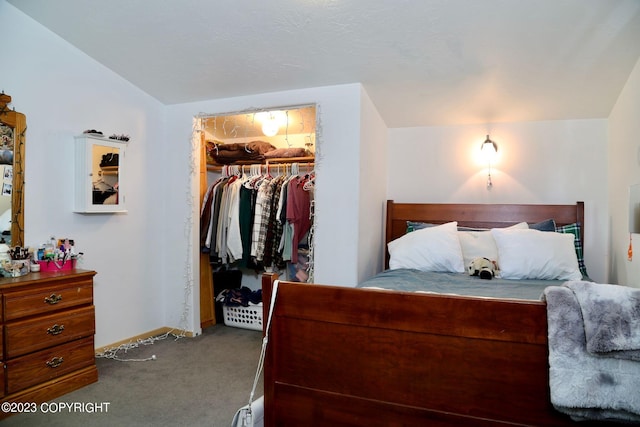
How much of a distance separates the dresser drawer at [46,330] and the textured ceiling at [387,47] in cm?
184

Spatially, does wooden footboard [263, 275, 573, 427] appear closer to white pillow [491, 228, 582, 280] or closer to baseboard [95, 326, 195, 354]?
white pillow [491, 228, 582, 280]

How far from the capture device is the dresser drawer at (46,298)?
6.63 feet

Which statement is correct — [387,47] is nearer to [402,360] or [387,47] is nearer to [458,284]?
[458,284]

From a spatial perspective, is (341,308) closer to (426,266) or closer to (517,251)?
(426,266)

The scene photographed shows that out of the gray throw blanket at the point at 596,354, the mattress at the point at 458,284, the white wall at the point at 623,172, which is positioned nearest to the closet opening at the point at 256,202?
the mattress at the point at 458,284

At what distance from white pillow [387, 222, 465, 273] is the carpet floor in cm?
132

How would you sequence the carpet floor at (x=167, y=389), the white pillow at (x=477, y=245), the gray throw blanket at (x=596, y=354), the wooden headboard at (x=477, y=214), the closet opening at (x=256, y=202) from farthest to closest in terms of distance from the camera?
the closet opening at (x=256, y=202)
the wooden headboard at (x=477, y=214)
the white pillow at (x=477, y=245)
the carpet floor at (x=167, y=389)
the gray throw blanket at (x=596, y=354)

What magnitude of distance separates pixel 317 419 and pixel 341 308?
43cm

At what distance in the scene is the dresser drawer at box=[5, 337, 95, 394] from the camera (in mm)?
2011

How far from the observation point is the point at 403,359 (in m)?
1.28

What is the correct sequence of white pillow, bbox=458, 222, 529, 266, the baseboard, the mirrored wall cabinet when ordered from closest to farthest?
the mirrored wall cabinet
white pillow, bbox=458, 222, 529, 266
the baseboard

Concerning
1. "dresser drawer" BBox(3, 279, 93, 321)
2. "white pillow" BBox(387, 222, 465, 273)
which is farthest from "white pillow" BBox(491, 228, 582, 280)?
"dresser drawer" BBox(3, 279, 93, 321)

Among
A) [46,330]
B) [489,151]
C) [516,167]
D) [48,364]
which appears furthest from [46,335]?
[516,167]

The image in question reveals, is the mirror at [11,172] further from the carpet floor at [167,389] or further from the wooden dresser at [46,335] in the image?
the carpet floor at [167,389]
